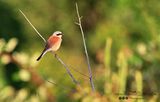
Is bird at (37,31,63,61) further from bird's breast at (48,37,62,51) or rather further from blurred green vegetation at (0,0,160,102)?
blurred green vegetation at (0,0,160,102)

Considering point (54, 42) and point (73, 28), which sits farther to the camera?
point (73, 28)

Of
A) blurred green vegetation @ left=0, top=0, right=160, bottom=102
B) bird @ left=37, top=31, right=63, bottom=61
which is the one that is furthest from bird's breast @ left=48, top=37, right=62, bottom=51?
blurred green vegetation @ left=0, top=0, right=160, bottom=102

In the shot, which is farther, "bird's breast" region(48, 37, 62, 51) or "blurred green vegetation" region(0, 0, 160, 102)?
"blurred green vegetation" region(0, 0, 160, 102)

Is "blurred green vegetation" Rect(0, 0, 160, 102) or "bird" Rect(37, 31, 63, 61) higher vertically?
"bird" Rect(37, 31, 63, 61)

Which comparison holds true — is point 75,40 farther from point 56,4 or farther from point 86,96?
point 86,96

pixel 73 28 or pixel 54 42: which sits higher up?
pixel 54 42

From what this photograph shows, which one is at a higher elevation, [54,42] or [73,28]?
[54,42]

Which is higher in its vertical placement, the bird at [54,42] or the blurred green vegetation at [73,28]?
the bird at [54,42]

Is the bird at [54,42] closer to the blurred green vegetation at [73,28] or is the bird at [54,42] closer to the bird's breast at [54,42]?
the bird's breast at [54,42]

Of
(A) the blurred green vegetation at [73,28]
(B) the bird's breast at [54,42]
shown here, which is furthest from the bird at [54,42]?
(A) the blurred green vegetation at [73,28]

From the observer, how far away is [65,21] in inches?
507

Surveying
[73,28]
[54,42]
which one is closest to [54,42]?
[54,42]

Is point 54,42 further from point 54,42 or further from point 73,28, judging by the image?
point 73,28

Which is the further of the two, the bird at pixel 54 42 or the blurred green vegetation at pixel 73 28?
the blurred green vegetation at pixel 73 28
